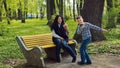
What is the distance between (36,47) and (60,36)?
1305mm

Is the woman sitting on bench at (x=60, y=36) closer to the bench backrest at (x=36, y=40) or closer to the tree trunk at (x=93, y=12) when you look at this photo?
the bench backrest at (x=36, y=40)

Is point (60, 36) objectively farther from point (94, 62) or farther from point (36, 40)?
point (94, 62)

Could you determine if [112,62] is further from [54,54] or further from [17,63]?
[17,63]

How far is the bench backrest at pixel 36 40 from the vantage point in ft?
36.9

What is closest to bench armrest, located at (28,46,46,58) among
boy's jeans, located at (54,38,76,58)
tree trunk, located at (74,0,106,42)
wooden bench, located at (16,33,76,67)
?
wooden bench, located at (16,33,76,67)

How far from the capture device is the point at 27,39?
11.3 metres

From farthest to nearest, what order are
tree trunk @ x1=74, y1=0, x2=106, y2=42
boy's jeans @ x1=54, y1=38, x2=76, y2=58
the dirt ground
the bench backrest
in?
tree trunk @ x1=74, y1=0, x2=106, y2=42, the bench backrest, boy's jeans @ x1=54, y1=38, x2=76, y2=58, the dirt ground

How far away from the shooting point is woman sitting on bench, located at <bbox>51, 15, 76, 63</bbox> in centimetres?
1110

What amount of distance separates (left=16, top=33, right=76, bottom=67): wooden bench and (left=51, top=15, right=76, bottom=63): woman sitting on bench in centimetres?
25

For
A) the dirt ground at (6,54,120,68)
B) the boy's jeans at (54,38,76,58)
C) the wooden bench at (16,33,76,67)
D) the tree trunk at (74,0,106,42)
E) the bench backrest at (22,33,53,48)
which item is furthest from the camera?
the tree trunk at (74,0,106,42)

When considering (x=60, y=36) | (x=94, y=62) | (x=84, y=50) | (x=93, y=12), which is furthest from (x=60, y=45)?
(x=93, y=12)

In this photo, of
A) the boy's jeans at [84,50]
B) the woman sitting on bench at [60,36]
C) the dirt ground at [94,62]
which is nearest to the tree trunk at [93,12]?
the dirt ground at [94,62]

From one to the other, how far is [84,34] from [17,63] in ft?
8.99

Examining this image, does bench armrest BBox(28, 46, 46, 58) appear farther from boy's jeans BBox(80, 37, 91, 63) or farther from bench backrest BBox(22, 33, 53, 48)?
boy's jeans BBox(80, 37, 91, 63)
